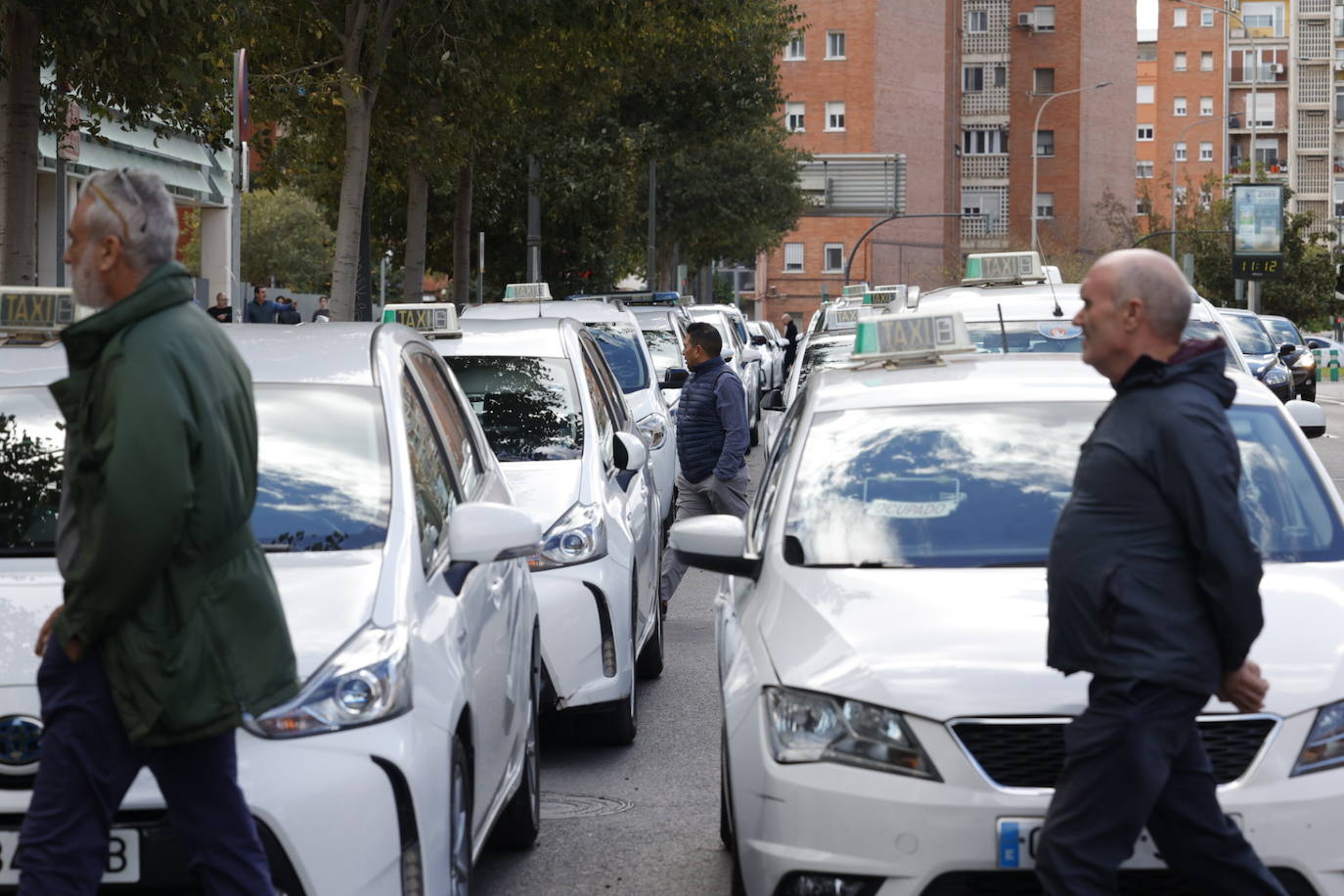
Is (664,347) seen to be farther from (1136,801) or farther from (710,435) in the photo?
(1136,801)

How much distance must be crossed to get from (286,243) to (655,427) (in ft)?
237

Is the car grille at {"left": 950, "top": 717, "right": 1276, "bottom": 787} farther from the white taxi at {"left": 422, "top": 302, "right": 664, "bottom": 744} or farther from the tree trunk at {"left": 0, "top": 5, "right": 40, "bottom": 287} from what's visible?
the tree trunk at {"left": 0, "top": 5, "right": 40, "bottom": 287}

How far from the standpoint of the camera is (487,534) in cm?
510

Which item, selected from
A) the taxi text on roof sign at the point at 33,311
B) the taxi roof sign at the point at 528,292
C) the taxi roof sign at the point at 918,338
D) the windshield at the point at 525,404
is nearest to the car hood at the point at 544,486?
the windshield at the point at 525,404

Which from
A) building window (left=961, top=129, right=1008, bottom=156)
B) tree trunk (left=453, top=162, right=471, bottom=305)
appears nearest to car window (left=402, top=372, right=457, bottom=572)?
tree trunk (left=453, top=162, right=471, bottom=305)

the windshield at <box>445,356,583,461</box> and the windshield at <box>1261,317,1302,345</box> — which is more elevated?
the windshield at <box>1261,317,1302,345</box>

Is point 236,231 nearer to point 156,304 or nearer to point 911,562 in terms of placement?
point 911,562

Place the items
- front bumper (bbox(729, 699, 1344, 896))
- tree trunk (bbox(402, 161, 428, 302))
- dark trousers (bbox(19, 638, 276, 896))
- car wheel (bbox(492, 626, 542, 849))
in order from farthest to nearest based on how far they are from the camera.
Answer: tree trunk (bbox(402, 161, 428, 302))
car wheel (bbox(492, 626, 542, 849))
front bumper (bbox(729, 699, 1344, 896))
dark trousers (bbox(19, 638, 276, 896))

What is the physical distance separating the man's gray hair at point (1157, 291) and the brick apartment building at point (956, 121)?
8073 centimetres

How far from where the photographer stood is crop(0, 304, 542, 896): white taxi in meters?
4.18

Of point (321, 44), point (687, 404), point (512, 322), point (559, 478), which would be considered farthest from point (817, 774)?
point (321, 44)

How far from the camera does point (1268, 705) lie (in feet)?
14.7

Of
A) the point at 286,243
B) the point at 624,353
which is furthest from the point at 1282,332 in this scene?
the point at 286,243

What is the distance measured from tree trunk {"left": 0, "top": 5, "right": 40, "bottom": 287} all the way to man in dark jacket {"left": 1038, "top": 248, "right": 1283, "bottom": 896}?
32.3 feet
